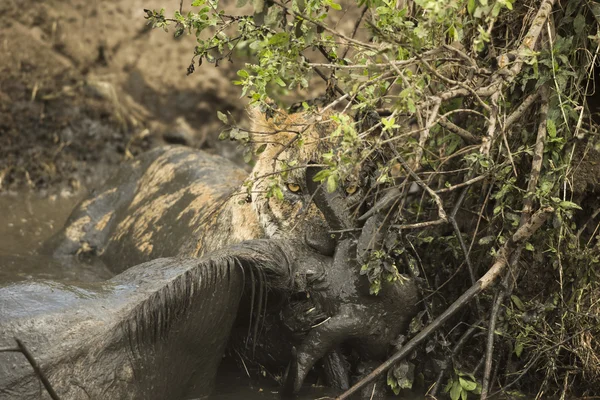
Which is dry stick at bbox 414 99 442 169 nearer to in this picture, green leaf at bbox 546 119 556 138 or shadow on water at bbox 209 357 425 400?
green leaf at bbox 546 119 556 138

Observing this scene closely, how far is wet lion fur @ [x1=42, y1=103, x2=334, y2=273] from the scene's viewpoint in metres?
4.52

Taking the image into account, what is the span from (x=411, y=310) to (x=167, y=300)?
3.93ft

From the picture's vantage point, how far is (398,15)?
12.1 feet

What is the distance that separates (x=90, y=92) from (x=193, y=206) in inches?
132

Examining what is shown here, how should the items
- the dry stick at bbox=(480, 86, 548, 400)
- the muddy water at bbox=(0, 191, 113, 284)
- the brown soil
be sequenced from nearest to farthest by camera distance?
the dry stick at bbox=(480, 86, 548, 400), the muddy water at bbox=(0, 191, 113, 284), the brown soil

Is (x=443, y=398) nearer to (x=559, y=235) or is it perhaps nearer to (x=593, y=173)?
(x=559, y=235)

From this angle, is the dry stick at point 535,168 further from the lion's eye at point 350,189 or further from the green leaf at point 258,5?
the green leaf at point 258,5

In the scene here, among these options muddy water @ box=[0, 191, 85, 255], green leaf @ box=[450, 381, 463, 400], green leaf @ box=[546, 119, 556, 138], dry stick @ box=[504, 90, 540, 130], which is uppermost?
dry stick @ box=[504, 90, 540, 130]

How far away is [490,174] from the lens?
404 centimetres

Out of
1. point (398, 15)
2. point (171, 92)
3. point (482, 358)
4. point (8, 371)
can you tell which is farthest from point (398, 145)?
point (171, 92)

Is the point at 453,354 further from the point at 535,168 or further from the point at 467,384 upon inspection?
the point at 535,168

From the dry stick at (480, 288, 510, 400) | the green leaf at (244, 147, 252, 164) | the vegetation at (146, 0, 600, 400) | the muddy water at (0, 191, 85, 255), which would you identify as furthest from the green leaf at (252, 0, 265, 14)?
the muddy water at (0, 191, 85, 255)

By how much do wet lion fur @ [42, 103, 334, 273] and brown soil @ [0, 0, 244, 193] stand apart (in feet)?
5.27

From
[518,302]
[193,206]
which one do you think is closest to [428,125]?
[518,302]
